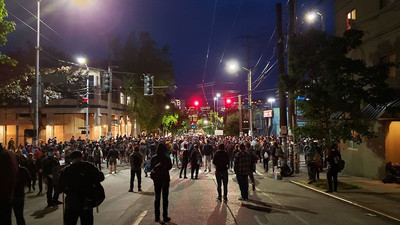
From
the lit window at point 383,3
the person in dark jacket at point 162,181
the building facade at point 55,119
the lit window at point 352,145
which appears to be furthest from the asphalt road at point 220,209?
the building facade at point 55,119

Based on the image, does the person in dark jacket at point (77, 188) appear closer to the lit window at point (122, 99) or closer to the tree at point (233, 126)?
the tree at point (233, 126)

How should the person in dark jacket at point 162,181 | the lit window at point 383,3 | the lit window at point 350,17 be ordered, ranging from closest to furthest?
the person in dark jacket at point 162,181
the lit window at point 383,3
the lit window at point 350,17

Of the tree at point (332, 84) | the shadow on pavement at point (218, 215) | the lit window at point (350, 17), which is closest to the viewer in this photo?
the shadow on pavement at point (218, 215)

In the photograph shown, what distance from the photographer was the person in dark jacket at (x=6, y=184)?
5754 millimetres

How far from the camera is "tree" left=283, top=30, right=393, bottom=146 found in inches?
499

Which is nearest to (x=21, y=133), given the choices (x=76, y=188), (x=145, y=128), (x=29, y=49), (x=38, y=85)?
(x=29, y=49)

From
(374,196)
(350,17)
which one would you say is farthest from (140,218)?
(350,17)

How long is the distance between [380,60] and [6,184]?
15302mm

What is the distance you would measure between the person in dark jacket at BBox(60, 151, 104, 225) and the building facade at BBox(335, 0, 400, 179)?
11.6 metres

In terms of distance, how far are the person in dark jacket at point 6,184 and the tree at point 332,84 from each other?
10391 mm

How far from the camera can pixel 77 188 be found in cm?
559

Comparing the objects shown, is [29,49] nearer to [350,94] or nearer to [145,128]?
[145,128]

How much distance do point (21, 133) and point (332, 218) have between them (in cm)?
4128

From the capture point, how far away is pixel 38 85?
18.2 meters
